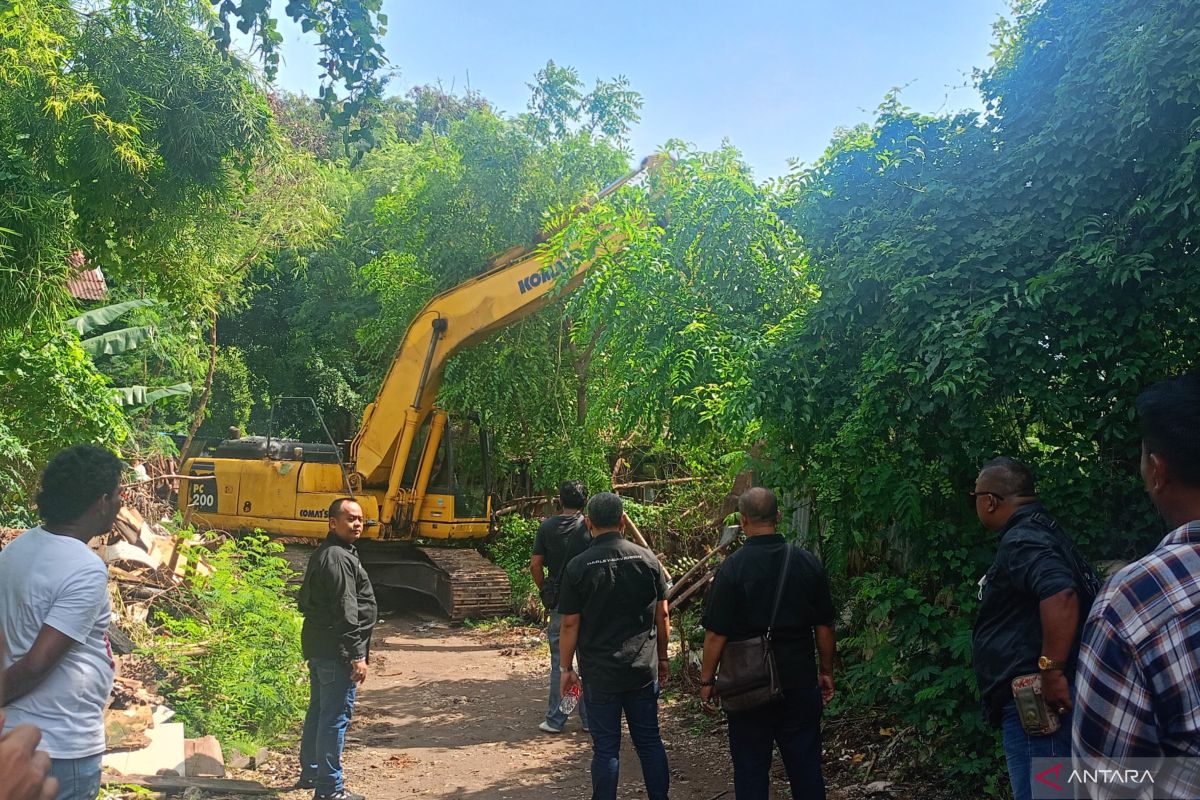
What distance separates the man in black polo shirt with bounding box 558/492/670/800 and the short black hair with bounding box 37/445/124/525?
2.39 m

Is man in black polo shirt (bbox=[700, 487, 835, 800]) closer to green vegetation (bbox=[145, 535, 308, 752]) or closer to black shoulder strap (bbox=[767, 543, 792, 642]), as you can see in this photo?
black shoulder strap (bbox=[767, 543, 792, 642])

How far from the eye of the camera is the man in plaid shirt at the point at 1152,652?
5.66 feet

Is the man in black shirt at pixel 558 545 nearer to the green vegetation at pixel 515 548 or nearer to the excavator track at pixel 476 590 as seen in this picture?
the excavator track at pixel 476 590

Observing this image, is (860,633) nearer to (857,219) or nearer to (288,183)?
(857,219)

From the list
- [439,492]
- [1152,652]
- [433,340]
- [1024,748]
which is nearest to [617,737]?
[1024,748]

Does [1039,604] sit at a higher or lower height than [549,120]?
lower

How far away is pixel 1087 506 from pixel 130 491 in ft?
29.3

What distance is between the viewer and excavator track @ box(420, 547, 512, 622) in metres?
11.7

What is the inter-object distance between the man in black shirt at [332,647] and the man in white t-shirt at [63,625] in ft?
7.85

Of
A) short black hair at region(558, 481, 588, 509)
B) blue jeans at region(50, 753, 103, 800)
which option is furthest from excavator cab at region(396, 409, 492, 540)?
blue jeans at region(50, 753, 103, 800)

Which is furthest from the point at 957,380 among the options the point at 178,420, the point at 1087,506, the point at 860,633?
the point at 178,420

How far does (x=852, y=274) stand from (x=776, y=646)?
2.24 metres

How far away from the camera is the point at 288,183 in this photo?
753 inches

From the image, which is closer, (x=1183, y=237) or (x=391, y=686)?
(x=1183, y=237)
